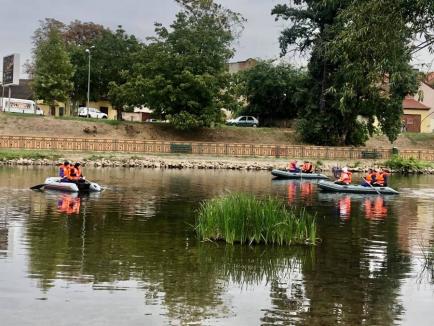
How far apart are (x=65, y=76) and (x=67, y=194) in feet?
137

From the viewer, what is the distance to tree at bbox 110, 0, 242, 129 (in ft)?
204

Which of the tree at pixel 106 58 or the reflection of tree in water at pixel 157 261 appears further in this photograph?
the tree at pixel 106 58

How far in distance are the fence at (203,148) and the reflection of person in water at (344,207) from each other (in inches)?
1106

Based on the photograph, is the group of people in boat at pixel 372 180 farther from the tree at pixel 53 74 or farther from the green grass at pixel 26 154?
the tree at pixel 53 74

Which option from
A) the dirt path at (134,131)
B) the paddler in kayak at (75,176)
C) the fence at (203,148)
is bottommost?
the paddler in kayak at (75,176)

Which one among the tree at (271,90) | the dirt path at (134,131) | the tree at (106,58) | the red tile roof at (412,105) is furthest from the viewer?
the red tile roof at (412,105)

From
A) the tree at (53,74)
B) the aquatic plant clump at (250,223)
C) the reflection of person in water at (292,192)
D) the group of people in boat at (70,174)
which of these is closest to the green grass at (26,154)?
the tree at (53,74)

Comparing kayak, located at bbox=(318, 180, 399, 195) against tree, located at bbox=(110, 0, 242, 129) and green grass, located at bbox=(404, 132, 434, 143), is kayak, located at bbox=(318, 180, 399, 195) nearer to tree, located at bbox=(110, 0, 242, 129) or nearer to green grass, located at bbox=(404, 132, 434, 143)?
tree, located at bbox=(110, 0, 242, 129)

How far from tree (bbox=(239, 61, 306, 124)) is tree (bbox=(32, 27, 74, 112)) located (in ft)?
61.0

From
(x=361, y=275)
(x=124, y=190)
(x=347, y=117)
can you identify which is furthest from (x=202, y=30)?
(x=361, y=275)

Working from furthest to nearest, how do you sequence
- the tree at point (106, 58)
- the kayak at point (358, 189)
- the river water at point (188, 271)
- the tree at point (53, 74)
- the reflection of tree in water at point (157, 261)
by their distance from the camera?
the tree at point (106, 58) < the tree at point (53, 74) < the kayak at point (358, 189) < the reflection of tree in water at point (157, 261) < the river water at point (188, 271)

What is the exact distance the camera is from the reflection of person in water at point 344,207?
2577cm

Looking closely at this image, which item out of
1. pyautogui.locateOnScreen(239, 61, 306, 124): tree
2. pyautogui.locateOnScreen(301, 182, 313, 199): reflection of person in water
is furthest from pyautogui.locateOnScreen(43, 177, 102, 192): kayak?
pyautogui.locateOnScreen(239, 61, 306, 124): tree

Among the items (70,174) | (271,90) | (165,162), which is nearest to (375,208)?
(70,174)
